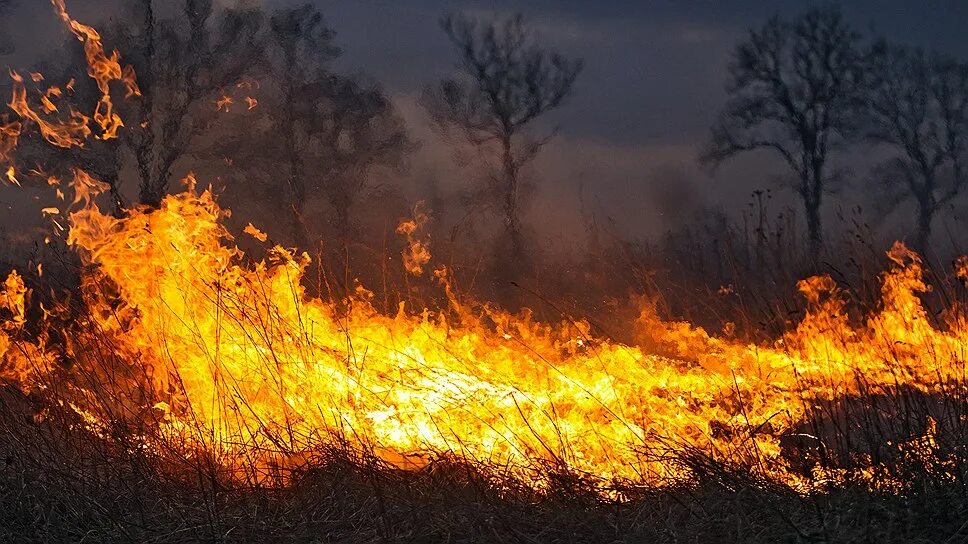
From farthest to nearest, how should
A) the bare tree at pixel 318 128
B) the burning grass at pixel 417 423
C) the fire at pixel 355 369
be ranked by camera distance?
the bare tree at pixel 318 128 → the fire at pixel 355 369 → the burning grass at pixel 417 423

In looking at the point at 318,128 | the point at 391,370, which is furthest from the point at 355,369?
the point at 318,128

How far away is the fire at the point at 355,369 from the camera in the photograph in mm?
6121

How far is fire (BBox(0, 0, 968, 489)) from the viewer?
241 inches

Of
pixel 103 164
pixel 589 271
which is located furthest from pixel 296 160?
pixel 589 271

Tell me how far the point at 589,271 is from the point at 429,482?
1263cm

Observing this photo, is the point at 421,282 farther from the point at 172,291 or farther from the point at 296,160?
the point at 172,291

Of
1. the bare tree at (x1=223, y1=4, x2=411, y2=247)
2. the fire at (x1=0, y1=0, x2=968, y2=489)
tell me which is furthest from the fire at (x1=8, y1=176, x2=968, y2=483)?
the bare tree at (x1=223, y1=4, x2=411, y2=247)

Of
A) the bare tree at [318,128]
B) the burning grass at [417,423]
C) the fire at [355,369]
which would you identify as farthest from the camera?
the bare tree at [318,128]

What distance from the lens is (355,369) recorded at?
6.57 m

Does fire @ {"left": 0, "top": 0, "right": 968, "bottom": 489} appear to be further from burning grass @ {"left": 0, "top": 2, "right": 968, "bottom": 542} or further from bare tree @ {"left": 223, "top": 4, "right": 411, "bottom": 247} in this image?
bare tree @ {"left": 223, "top": 4, "right": 411, "bottom": 247}

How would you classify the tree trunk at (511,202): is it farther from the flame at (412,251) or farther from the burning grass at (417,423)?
the burning grass at (417,423)

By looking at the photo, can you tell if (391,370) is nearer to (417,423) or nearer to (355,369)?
(355,369)

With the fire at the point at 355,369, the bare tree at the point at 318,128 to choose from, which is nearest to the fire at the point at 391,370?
the fire at the point at 355,369

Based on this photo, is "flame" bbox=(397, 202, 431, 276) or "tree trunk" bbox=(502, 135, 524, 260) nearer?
"flame" bbox=(397, 202, 431, 276)
